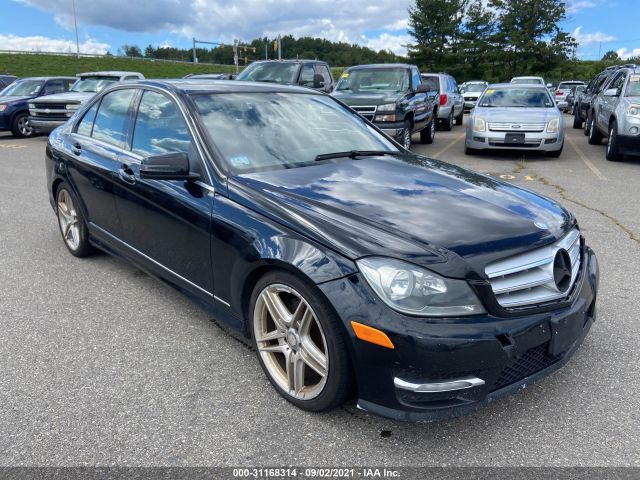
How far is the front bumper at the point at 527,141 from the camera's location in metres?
10.7

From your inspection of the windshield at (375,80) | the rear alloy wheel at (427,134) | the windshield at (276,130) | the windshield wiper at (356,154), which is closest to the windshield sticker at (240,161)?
the windshield at (276,130)

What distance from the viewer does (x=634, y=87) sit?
1075 cm

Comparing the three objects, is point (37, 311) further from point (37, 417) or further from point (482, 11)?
point (482, 11)

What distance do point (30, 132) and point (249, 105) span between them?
14.8 m

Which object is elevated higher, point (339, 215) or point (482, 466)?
point (339, 215)

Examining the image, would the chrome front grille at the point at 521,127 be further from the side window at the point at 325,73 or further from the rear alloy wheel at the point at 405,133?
the side window at the point at 325,73

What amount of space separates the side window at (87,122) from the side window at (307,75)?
8.38 m

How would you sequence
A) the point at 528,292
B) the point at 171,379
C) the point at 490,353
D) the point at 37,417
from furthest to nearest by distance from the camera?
the point at 171,379 → the point at 37,417 → the point at 528,292 → the point at 490,353

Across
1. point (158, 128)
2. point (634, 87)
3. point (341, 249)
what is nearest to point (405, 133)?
point (634, 87)

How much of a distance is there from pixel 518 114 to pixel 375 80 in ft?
10.1

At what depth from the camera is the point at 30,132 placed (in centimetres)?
1592

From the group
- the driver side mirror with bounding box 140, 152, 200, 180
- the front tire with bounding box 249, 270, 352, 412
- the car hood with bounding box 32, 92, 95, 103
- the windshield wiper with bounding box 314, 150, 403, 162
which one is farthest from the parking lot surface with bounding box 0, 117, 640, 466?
the car hood with bounding box 32, 92, 95, 103

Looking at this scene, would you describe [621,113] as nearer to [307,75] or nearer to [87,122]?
[307,75]

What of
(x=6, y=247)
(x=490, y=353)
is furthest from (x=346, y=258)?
(x=6, y=247)
